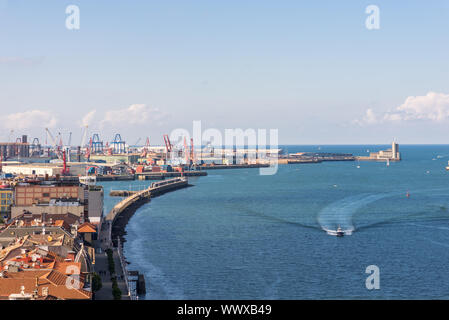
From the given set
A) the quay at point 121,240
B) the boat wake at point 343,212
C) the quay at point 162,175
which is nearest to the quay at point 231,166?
the quay at point 162,175

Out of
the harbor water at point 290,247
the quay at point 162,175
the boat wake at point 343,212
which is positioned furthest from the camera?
the quay at point 162,175

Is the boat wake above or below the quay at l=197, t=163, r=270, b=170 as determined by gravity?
below

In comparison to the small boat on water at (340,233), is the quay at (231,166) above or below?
above

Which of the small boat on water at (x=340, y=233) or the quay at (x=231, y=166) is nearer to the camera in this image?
the small boat on water at (x=340, y=233)

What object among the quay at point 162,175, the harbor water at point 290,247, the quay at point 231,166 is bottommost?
the harbor water at point 290,247

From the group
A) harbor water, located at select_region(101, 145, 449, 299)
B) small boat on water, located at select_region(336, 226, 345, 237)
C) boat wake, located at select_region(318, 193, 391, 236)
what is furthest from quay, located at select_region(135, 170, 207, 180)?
small boat on water, located at select_region(336, 226, 345, 237)

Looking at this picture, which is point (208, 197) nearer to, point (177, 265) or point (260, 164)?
point (177, 265)

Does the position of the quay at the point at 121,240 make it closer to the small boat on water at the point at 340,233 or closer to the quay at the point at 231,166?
the small boat on water at the point at 340,233

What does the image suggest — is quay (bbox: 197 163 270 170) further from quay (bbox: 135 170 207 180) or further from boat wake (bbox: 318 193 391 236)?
boat wake (bbox: 318 193 391 236)

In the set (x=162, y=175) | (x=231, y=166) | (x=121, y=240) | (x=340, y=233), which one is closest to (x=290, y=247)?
(x=340, y=233)
